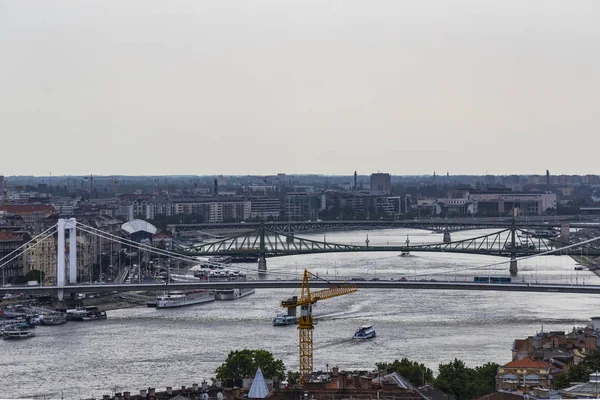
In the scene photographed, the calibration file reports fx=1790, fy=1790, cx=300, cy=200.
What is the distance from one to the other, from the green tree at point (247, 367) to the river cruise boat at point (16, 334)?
18.9 ft

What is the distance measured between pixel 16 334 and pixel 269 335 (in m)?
2.89

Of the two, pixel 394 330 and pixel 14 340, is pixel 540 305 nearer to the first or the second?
pixel 394 330

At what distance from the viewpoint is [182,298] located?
2384 cm

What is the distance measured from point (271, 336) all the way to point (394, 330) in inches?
51.7

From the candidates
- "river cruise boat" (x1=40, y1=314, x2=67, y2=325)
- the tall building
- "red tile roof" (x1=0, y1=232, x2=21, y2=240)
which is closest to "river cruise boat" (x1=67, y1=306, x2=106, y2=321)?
"river cruise boat" (x1=40, y1=314, x2=67, y2=325)

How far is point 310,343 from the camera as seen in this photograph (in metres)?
14.8

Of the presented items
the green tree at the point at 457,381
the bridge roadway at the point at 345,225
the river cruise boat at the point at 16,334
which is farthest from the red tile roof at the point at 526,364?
the bridge roadway at the point at 345,225

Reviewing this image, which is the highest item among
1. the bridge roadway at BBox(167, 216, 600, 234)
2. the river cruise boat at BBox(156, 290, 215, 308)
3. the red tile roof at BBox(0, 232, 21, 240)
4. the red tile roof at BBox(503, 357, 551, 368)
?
the bridge roadway at BBox(167, 216, 600, 234)

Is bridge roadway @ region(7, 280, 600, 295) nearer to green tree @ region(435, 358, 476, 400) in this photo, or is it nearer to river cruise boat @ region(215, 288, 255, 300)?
river cruise boat @ region(215, 288, 255, 300)

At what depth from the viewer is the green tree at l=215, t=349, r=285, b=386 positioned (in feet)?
43.6

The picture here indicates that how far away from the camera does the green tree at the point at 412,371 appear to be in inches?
501

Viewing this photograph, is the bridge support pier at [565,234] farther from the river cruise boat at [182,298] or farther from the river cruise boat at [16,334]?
the river cruise boat at [16,334]

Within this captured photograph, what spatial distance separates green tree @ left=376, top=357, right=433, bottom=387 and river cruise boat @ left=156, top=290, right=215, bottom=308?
33.5 ft

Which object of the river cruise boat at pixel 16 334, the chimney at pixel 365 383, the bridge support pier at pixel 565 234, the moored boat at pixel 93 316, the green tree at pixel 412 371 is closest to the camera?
the chimney at pixel 365 383
